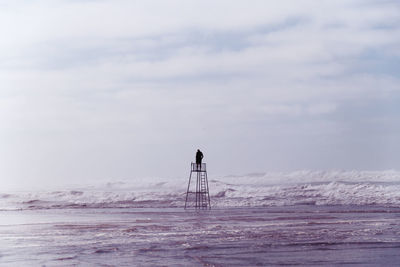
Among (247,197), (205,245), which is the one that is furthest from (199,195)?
(205,245)

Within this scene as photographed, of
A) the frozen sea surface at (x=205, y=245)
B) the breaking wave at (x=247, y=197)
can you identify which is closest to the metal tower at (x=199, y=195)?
the breaking wave at (x=247, y=197)

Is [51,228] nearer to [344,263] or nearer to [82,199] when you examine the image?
[344,263]

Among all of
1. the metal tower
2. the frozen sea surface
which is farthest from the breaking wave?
the frozen sea surface

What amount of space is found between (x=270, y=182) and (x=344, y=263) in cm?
5116

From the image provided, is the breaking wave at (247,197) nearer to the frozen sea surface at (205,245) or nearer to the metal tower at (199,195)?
the metal tower at (199,195)

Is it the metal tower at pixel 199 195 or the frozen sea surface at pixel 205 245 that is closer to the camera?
the frozen sea surface at pixel 205 245

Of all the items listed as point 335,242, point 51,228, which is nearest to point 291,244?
point 335,242

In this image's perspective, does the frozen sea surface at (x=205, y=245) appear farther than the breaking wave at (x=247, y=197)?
No

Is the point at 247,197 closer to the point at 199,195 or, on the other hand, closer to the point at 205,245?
the point at 199,195

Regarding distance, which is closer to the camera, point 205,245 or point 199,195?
point 205,245

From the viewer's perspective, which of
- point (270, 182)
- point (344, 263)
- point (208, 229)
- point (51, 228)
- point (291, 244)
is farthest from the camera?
point (270, 182)

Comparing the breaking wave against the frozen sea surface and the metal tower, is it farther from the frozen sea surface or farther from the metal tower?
the frozen sea surface

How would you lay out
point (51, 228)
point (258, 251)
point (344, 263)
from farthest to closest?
1. point (51, 228)
2. point (258, 251)
3. point (344, 263)

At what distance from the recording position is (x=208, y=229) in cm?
1858
